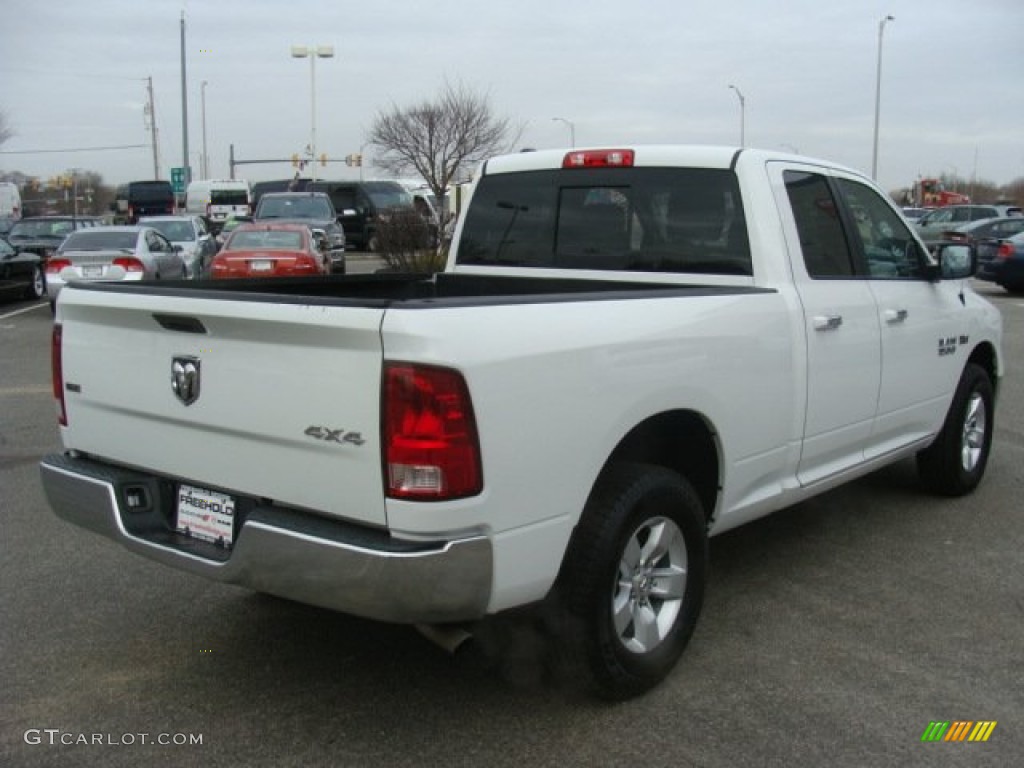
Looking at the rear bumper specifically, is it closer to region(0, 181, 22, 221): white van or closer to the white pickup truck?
the white pickup truck

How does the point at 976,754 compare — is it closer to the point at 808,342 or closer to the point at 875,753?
the point at 875,753

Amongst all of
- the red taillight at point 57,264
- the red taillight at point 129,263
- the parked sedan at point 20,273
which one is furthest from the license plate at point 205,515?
the parked sedan at point 20,273

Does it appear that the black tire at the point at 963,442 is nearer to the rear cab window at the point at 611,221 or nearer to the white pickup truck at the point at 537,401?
the white pickup truck at the point at 537,401

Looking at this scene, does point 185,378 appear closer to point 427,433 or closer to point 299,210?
point 427,433

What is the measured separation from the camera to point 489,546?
272cm

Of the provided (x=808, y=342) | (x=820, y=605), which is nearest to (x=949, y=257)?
(x=808, y=342)

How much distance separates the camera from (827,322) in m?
4.09

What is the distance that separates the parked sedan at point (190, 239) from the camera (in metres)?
19.6

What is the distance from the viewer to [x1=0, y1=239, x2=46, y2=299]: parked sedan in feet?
57.2

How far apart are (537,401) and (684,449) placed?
1136 mm

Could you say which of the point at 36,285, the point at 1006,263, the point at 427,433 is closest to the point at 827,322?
the point at 427,433

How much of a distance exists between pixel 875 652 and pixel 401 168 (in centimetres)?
4083

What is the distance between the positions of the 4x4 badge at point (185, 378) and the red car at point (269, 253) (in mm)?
11924

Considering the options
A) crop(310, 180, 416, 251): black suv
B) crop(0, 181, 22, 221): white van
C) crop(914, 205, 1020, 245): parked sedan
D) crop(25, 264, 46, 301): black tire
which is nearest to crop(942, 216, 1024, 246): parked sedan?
crop(914, 205, 1020, 245): parked sedan
